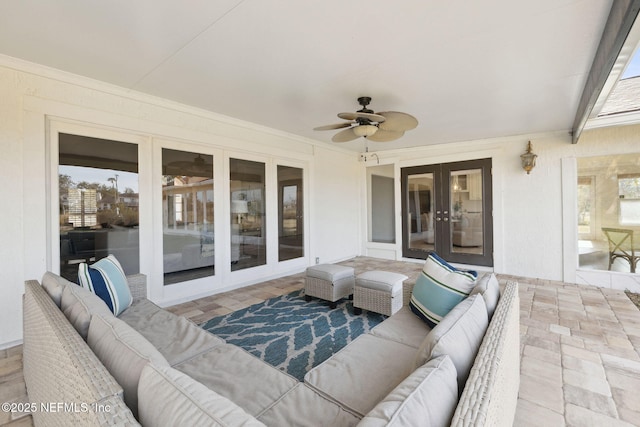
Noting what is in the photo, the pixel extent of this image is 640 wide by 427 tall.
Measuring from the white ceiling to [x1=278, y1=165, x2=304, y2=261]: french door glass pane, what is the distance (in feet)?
5.44

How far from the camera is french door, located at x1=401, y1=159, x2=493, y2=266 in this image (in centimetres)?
541

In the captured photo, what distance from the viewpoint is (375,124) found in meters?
3.17

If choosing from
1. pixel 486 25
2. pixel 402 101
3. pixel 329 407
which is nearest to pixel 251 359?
pixel 329 407

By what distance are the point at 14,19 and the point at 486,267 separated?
6692 mm

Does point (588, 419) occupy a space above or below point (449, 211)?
below

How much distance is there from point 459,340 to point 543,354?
192cm

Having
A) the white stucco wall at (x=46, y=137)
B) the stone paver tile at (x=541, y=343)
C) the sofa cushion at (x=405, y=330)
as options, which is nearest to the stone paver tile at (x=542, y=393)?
the stone paver tile at (x=541, y=343)

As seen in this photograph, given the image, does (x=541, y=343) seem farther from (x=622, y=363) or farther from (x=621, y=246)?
(x=621, y=246)

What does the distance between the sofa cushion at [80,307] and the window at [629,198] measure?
6.64 meters

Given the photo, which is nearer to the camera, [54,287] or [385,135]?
[54,287]

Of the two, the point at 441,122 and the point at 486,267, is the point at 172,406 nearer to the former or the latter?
the point at 441,122

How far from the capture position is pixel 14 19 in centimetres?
201

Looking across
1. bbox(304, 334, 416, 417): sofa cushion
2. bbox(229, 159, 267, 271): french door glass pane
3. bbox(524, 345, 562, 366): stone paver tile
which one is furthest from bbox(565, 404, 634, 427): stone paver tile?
bbox(229, 159, 267, 271): french door glass pane

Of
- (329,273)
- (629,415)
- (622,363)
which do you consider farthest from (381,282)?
(622,363)
